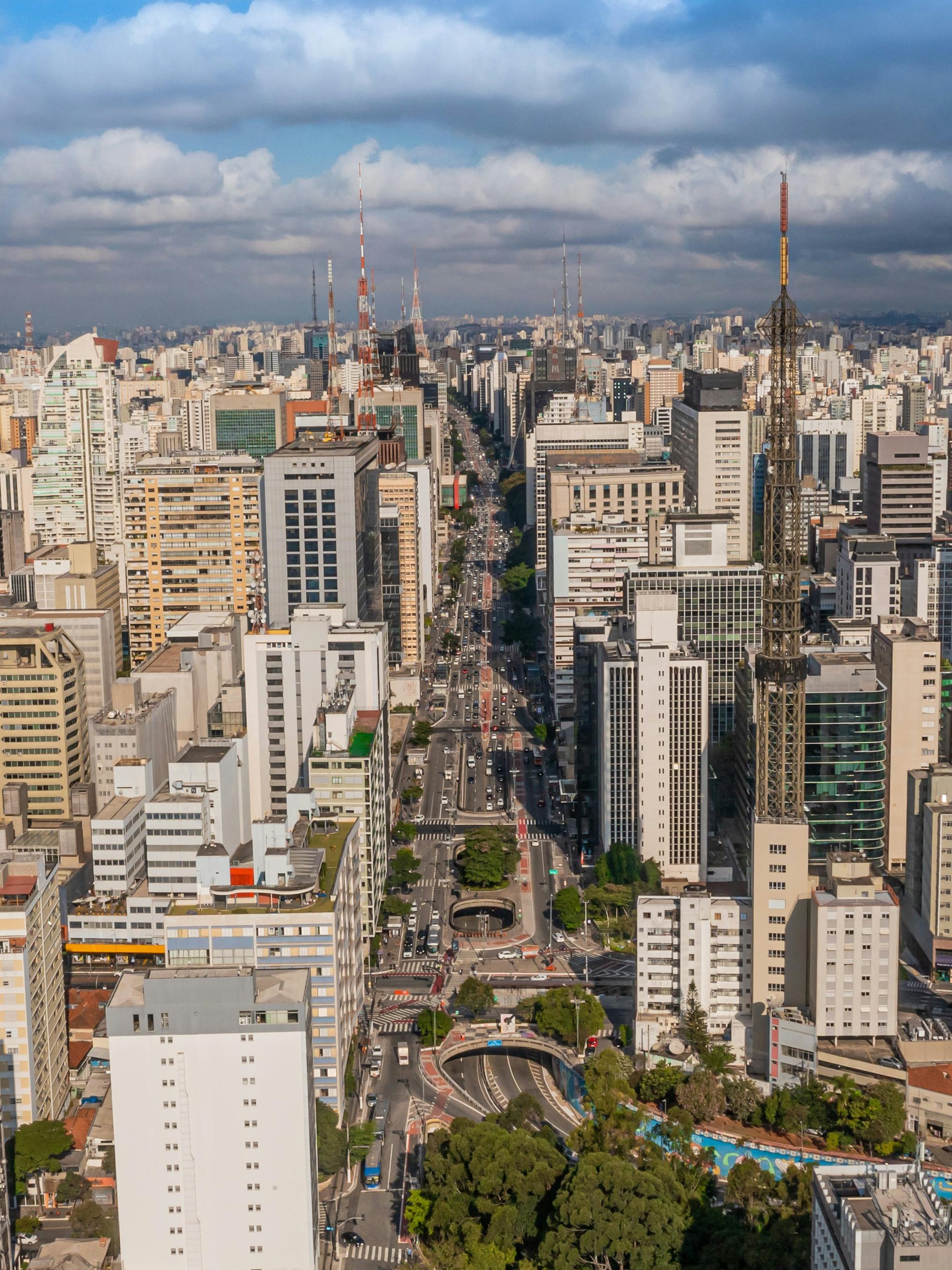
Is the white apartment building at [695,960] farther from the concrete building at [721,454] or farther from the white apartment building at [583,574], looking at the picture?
the concrete building at [721,454]

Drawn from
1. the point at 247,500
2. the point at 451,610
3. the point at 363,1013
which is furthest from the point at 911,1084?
the point at 451,610

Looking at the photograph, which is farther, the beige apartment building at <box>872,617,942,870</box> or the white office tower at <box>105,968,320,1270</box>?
the beige apartment building at <box>872,617,942,870</box>

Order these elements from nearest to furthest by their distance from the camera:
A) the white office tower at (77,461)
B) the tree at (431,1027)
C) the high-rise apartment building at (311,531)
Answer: the tree at (431,1027) < the high-rise apartment building at (311,531) < the white office tower at (77,461)

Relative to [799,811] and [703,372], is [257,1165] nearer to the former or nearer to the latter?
[799,811]

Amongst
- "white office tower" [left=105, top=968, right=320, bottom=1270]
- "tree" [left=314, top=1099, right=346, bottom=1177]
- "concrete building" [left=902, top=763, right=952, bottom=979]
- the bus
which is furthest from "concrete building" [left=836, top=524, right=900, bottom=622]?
"white office tower" [left=105, top=968, right=320, bottom=1270]

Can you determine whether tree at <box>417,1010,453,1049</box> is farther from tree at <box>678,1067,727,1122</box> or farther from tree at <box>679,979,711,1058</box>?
tree at <box>678,1067,727,1122</box>

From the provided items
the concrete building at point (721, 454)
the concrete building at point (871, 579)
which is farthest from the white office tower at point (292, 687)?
the concrete building at point (721, 454)
